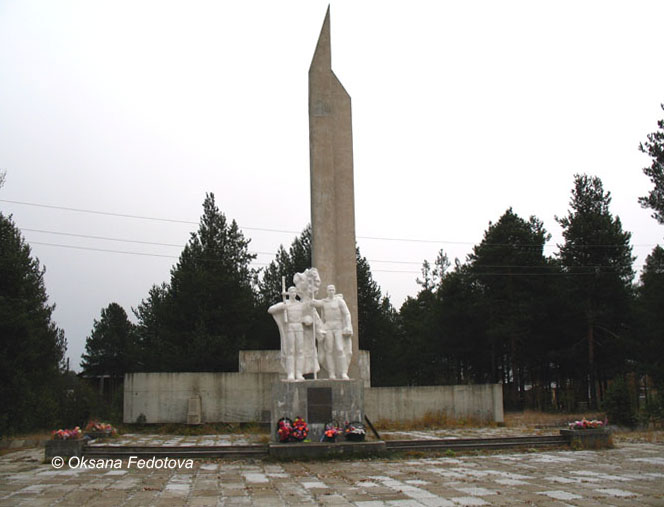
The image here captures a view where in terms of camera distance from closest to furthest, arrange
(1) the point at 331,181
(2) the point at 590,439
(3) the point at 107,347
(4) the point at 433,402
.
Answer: (2) the point at 590,439 < (1) the point at 331,181 < (4) the point at 433,402 < (3) the point at 107,347

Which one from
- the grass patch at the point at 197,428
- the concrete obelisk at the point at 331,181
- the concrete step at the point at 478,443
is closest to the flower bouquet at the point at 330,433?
the concrete step at the point at 478,443

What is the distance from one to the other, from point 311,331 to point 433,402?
8011 millimetres

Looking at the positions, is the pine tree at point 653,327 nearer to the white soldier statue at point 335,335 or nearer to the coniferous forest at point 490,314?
the coniferous forest at point 490,314

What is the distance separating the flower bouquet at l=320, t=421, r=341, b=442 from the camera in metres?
12.9

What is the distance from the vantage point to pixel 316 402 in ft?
44.6

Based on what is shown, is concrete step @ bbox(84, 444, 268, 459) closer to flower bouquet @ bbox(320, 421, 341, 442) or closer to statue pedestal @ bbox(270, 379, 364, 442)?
statue pedestal @ bbox(270, 379, 364, 442)

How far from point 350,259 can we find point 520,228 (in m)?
20.4

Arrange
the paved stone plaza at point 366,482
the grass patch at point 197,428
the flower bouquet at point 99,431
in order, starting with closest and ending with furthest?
the paved stone plaza at point 366,482
the flower bouquet at point 99,431
the grass patch at point 197,428

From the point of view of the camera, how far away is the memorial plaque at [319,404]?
13469 millimetres

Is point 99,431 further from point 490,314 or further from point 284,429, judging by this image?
point 490,314

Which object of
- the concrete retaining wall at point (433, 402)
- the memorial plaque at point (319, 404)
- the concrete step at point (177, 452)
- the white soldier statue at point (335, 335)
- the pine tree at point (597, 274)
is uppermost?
the pine tree at point (597, 274)

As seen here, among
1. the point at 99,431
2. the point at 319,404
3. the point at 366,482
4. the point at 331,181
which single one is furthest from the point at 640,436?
the point at 99,431

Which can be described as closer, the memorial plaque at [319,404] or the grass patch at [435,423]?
the memorial plaque at [319,404]

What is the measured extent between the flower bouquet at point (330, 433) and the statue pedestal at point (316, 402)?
0.76 ft
